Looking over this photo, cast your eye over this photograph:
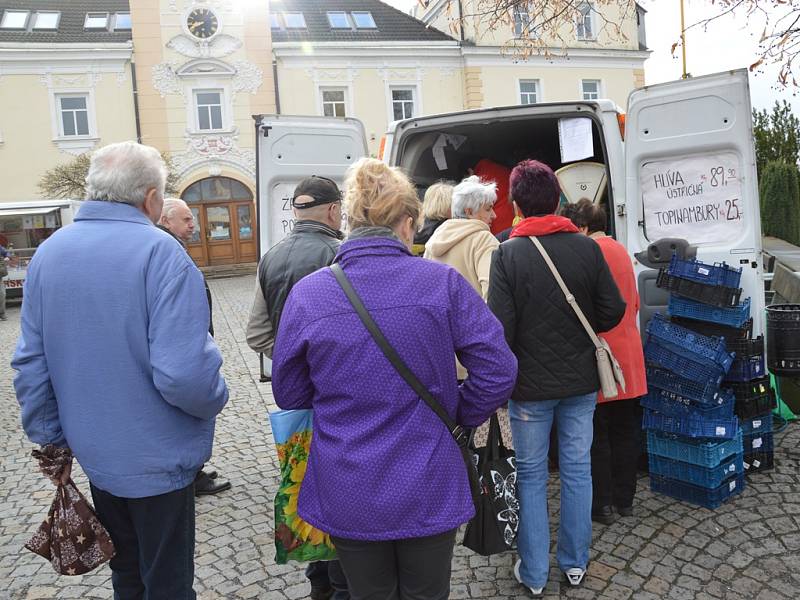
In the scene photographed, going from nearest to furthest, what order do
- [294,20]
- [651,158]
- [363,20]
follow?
[651,158]
[294,20]
[363,20]

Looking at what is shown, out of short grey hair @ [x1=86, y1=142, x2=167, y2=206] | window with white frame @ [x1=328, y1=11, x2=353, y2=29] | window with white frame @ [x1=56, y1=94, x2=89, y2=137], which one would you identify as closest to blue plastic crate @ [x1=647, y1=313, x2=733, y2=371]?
short grey hair @ [x1=86, y1=142, x2=167, y2=206]

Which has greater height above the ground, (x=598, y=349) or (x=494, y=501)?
(x=598, y=349)

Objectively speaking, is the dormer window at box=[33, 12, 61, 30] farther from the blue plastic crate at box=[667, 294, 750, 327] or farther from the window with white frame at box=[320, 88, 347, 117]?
the blue plastic crate at box=[667, 294, 750, 327]

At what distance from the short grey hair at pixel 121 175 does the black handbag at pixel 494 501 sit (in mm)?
1584

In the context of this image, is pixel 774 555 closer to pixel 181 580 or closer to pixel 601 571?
pixel 601 571

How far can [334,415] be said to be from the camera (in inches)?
78.5

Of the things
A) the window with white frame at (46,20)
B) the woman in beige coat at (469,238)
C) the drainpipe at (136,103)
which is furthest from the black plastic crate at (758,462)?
the window with white frame at (46,20)

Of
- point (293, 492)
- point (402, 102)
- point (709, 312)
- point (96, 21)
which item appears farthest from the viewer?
point (402, 102)

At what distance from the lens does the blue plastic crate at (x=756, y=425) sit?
4.14m

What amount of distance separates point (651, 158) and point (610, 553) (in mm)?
2285

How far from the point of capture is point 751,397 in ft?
13.4

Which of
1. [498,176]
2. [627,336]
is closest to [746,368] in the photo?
[627,336]

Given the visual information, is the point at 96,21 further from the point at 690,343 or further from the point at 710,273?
the point at 690,343

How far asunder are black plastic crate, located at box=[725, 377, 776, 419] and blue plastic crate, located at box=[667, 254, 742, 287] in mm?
658
